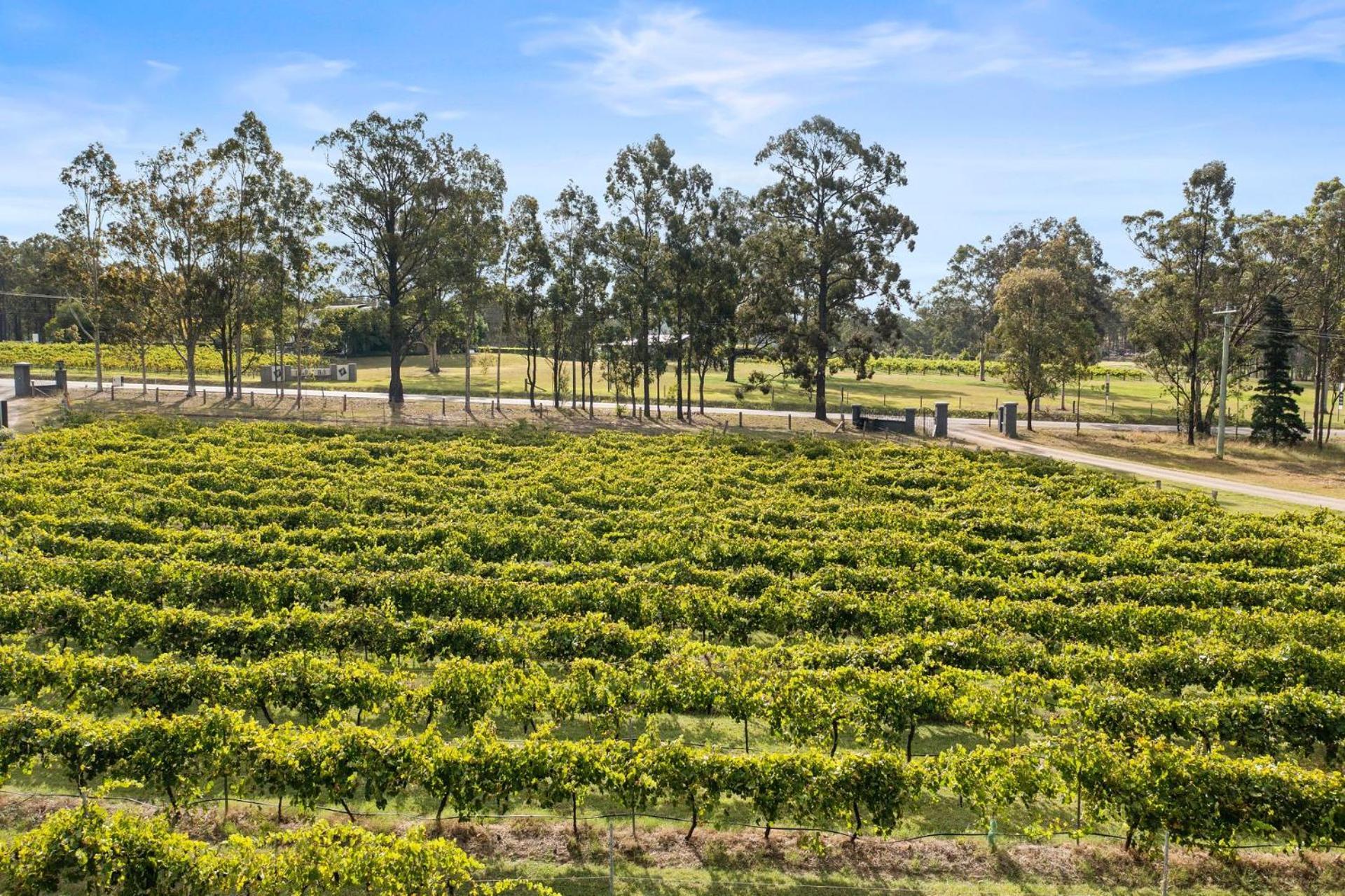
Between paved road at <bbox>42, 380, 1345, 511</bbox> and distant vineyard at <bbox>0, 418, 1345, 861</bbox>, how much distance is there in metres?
10.3

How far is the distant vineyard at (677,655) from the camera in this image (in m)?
13.1

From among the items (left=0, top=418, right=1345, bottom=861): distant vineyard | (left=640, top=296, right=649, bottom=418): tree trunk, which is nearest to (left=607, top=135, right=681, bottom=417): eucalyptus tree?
(left=640, top=296, right=649, bottom=418): tree trunk

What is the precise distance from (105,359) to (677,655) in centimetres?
9806

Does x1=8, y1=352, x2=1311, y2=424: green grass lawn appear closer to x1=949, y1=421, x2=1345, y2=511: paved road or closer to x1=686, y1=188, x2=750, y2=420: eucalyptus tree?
x1=686, y1=188, x2=750, y2=420: eucalyptus tree

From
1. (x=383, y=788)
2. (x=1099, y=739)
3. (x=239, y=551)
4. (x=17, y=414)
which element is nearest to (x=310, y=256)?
(x=17, y=414)

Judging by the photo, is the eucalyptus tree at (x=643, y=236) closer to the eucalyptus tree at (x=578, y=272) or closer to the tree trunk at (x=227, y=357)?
the eucalyptus tree at (x=578, y=272)

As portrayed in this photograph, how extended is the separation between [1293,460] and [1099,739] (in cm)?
4717

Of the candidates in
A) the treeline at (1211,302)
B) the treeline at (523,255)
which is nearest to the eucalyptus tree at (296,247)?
the treeline at (523,255)

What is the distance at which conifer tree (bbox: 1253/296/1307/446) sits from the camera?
5547 centimetres

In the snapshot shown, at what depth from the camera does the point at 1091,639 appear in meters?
20.2

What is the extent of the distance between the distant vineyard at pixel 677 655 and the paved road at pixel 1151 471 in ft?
31.3

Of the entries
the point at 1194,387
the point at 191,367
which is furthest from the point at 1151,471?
the point at 191,367

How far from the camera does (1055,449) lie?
54.0m

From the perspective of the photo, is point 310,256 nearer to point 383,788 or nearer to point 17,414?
point 17,414
